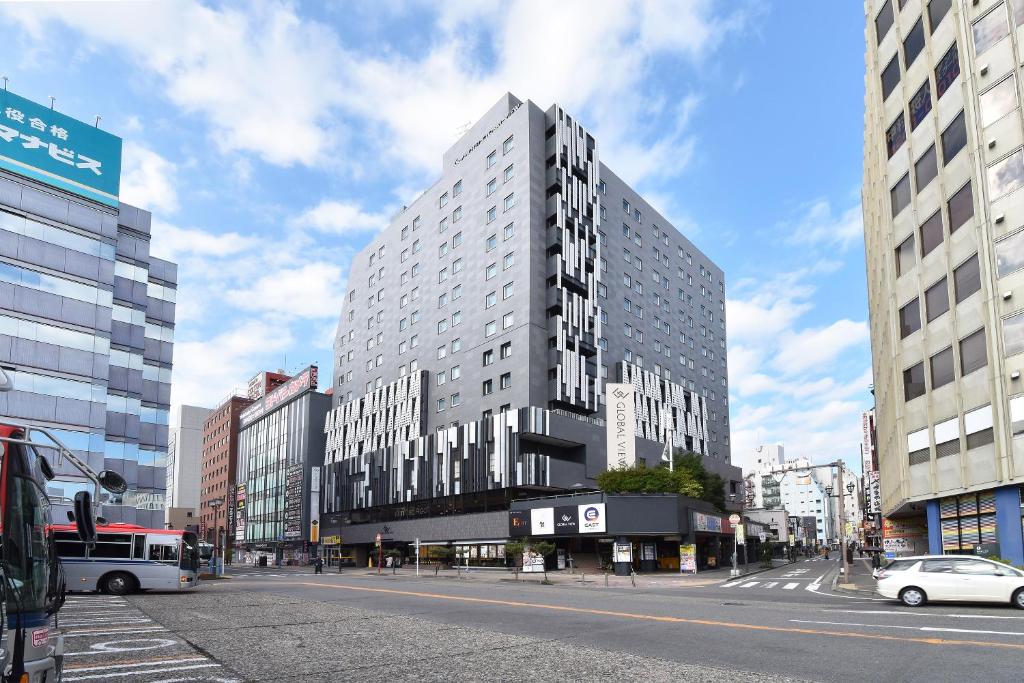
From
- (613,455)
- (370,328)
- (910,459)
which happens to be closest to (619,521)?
(613,455)

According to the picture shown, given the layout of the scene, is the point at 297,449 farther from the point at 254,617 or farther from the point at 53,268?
the point at 254,617

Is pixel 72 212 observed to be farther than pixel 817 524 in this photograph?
No

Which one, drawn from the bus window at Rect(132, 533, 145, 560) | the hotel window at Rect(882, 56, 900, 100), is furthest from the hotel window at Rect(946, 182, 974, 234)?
the bus window at Rect(132, 533, 145, 560)

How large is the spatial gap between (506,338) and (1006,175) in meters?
42.2

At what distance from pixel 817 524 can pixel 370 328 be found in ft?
442

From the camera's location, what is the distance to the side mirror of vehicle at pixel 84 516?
7.67 meters

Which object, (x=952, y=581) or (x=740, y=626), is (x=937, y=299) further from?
(x=740, y=626)

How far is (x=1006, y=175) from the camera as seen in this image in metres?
27.9

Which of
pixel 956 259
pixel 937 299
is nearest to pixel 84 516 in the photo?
pixel 956 259

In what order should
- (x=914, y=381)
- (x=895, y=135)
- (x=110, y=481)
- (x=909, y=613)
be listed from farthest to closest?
(x=895, y=135), (x=914, y=381), (x=909, y=613), (x=110, y=481)

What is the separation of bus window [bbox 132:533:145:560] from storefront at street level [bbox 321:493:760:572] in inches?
1074

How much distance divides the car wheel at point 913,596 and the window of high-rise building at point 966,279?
14344 mm

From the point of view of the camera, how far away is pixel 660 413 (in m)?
80.1

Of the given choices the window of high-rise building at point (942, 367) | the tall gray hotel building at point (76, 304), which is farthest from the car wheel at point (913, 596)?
the tall gray hotel building at point (76, 304)
